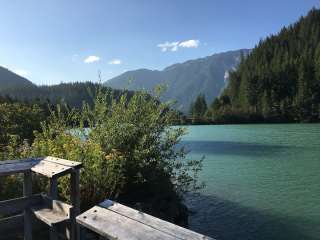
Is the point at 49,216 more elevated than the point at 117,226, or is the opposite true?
the point at 117,226

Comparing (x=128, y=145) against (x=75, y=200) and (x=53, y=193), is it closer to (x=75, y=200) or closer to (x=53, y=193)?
(x=53, y=193)

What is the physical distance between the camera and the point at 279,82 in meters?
118

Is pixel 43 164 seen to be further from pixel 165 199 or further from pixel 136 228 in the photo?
pixel 165 199

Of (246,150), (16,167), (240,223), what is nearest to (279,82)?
(246,150)

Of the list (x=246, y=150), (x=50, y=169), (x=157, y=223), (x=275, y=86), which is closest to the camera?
(x=157, y=223)

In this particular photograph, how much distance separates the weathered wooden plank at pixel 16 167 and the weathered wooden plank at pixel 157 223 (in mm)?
1861

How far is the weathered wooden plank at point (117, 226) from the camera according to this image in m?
2.64

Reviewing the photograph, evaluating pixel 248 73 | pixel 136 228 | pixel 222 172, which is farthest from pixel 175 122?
pixel 248 73

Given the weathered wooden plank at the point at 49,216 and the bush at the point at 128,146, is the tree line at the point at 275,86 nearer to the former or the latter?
the bush at the point at 128,146

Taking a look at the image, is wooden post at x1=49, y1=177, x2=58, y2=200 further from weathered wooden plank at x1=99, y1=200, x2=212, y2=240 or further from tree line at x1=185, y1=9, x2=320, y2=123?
tree line at x1=185, y1=9, x2=320, y2=123

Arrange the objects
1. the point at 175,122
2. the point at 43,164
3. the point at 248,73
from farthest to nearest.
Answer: the point at 248,73, the point at 175,122, the point at 43,164

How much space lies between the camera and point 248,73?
417 ft

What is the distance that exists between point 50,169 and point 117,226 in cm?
200

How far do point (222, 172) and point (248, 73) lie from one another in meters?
114
